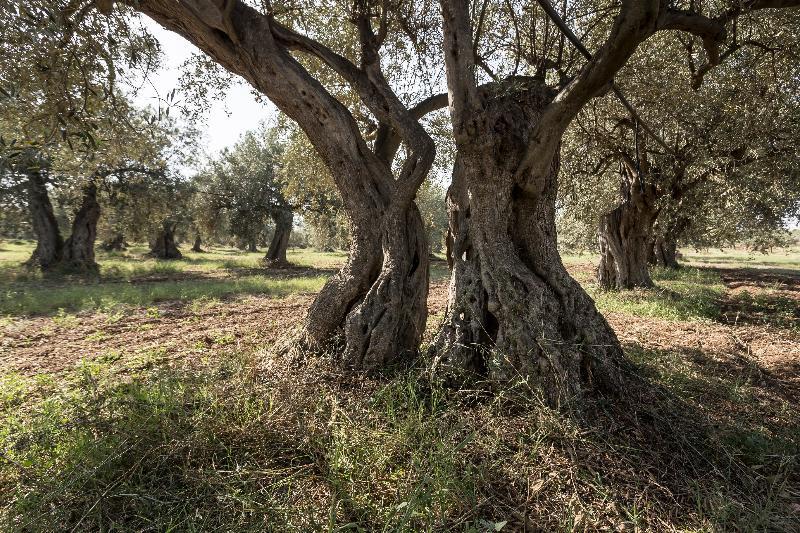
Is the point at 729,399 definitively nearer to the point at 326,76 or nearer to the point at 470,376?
the point at 470,376

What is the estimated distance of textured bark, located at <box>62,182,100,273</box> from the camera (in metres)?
16.5

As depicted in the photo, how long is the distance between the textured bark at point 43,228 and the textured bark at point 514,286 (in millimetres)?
20179

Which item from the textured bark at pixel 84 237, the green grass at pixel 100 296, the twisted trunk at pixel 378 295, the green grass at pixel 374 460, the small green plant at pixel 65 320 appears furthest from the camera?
the textured bark at pixel 84 237

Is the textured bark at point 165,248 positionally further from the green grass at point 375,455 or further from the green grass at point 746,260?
the green grass at point 746,260

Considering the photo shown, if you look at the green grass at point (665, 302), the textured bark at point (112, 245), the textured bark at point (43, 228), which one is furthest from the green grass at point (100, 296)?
the textured bark at point (112, 245)

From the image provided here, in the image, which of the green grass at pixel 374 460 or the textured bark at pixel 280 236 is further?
the textured bark at pixel 280 236

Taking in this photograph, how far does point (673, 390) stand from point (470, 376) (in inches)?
100

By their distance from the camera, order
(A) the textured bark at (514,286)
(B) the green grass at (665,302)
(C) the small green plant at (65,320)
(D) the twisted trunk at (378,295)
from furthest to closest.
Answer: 1. (B) the green grass at (665,302)
2. (C) the small green plant at (65,320)
3. (D) the twisted trunk at (378,295)
4. (A) the textured bark at (514,286)

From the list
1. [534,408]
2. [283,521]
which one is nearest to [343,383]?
[283,521]

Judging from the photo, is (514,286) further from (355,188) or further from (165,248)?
(165,248)

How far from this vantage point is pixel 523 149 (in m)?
4.05

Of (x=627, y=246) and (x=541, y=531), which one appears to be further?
(x=627, y=246)

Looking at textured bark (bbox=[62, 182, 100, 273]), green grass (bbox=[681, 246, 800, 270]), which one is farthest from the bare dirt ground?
green grass (bbox=[681, 246, 800, 270])

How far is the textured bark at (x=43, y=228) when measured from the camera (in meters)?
15.7
